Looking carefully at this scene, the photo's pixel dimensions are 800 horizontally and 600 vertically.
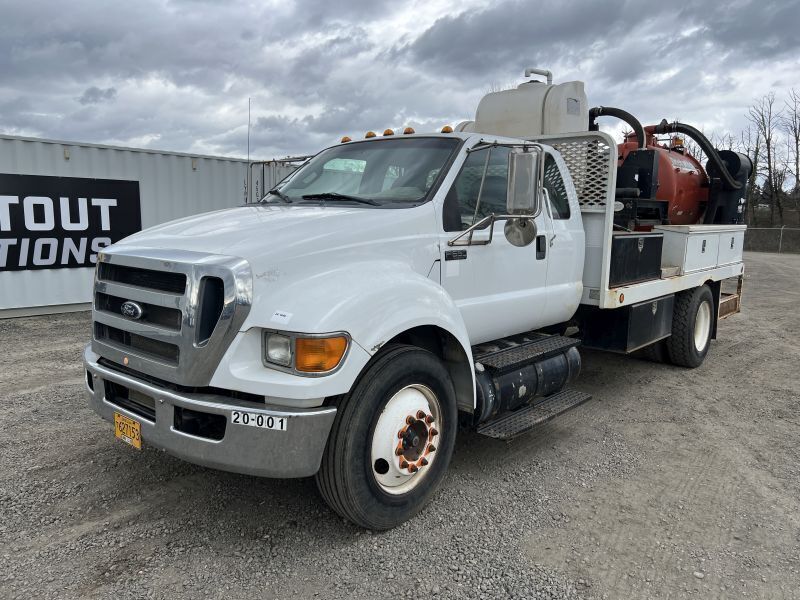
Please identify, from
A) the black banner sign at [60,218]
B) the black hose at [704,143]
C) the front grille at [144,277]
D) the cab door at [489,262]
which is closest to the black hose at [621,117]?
the black hose at [704,143]

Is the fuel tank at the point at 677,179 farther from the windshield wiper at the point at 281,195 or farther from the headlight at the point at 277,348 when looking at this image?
the headlight at the point at 277,348

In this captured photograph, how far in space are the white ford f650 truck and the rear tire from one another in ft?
5.60

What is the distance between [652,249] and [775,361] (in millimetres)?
2991

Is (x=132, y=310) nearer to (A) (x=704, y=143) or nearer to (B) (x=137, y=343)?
(B) (x=137, y=343)

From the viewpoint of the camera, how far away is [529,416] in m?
4.10

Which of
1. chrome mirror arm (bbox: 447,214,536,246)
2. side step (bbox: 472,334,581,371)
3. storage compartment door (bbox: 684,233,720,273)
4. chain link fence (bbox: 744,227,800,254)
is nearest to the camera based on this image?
chrome mirror arm (bbox: 447,214,536,246)

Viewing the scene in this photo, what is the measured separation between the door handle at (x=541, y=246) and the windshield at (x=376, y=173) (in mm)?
974

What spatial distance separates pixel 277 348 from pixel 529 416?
6.76 feet

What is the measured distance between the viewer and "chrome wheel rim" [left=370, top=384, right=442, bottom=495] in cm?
310

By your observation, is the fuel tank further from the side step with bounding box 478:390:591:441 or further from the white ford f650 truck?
the side step with bounding box 478:390:591:441

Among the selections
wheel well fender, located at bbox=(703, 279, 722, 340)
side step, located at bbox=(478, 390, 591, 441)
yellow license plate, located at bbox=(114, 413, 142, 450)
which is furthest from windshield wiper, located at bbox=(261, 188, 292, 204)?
wheel well fender, located at bbox=(703, 279, 722, 340)

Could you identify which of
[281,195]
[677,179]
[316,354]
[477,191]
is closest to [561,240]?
[477,191]

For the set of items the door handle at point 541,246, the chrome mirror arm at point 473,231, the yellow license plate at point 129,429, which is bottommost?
the yellow license plate at point 129,429

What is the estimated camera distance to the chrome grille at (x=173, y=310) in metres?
2.72
